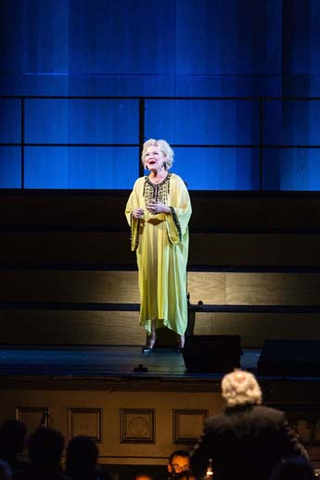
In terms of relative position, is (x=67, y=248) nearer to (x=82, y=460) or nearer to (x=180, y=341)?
(x=180, y=341)

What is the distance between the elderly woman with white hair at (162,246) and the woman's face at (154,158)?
0.04 metres

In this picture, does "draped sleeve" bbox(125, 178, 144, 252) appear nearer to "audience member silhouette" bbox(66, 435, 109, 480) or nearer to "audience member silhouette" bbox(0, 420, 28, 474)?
"audience member silhouette" bbox(0, 420, 28, 474)

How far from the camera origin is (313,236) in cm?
1012

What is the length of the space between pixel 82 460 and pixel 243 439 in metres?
0.71

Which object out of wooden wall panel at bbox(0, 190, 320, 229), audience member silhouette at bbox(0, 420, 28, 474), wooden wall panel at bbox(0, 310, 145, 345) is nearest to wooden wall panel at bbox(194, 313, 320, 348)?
wooden wall panel at bbox(0, 310, 145, 345)

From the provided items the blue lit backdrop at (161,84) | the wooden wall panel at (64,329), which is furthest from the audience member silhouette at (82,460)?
the blue lit backdrop at (161,84)

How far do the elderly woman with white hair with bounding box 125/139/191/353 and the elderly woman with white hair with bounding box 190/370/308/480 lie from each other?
3.88 m

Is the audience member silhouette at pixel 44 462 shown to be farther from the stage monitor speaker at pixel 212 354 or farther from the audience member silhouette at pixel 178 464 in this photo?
the stage monitor speaker at pixel 212 354

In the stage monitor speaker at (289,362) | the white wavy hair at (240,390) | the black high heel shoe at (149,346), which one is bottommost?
the white wavy hair at (240,390)

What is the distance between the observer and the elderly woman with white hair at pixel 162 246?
8820 millimetres

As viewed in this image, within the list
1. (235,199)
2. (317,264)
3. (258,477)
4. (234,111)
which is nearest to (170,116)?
(234,111)

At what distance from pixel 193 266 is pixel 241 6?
3169 millimetres

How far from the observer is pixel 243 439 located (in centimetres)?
490

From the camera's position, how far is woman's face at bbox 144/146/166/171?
28.2ft
